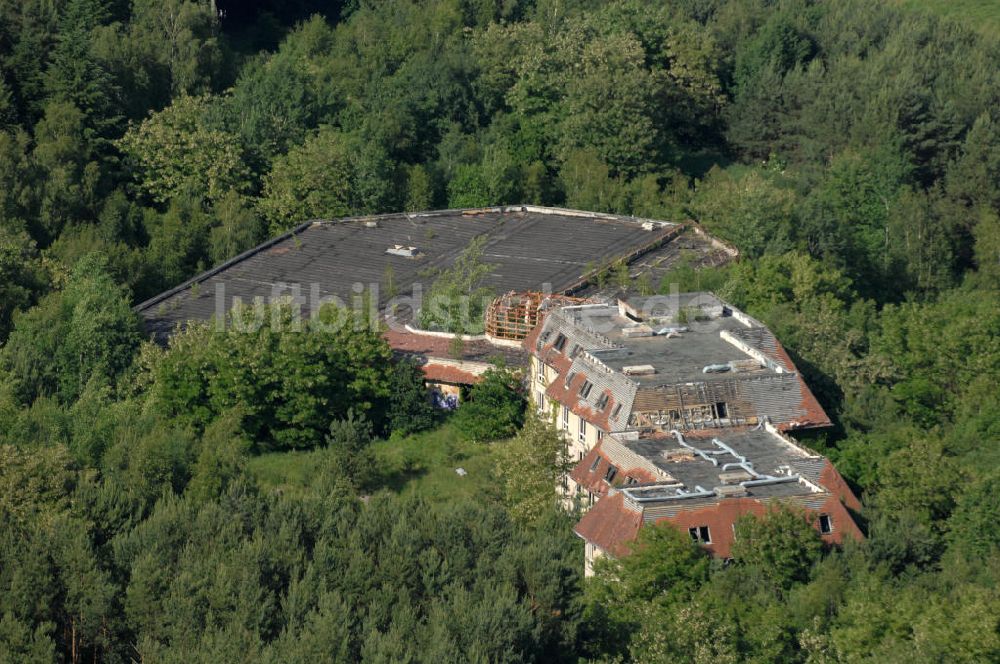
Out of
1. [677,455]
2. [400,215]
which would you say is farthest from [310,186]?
[677,455]

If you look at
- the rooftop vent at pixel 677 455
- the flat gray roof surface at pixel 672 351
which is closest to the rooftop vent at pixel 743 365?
the flat gray roof surface at pixel 672 351

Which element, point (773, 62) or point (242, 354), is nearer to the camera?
point (242, 354)

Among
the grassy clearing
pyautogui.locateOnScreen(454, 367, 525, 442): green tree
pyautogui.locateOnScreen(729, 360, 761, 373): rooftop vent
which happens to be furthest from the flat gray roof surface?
the grassy clearing

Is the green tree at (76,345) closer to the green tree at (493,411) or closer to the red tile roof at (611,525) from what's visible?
the green tree at (493,411)

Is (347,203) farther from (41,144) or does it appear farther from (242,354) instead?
(242,354)

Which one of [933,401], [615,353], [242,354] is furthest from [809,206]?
[242,354]

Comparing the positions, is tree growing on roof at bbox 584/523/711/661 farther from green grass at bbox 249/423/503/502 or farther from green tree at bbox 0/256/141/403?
green tree at bbox 0/256/141/403
